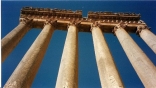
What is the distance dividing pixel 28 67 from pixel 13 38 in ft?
22.3

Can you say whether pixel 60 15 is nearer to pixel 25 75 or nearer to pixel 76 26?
pixel 76 26

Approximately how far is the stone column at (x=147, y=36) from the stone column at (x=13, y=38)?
15.2m

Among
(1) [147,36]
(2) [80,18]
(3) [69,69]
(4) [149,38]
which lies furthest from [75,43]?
(1) [147,36]

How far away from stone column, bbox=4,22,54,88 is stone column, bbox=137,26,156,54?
39.1ft

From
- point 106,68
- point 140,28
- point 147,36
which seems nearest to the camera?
point 106,68

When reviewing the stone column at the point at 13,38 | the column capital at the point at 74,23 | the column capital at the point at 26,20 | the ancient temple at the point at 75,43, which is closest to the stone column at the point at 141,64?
the ancient temple at the point at 75,43

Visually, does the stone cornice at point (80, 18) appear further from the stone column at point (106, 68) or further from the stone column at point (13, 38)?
the stone column at point (106, 68)

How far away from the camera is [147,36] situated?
25.2 metres

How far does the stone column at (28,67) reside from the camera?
14.6 meters

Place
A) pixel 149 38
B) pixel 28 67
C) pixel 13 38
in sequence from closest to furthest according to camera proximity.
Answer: pixel 28 67 < pixel 13 38 < pixel 149 38

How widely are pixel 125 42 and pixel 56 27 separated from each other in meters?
10.8

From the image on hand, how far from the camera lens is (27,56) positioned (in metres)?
19.0

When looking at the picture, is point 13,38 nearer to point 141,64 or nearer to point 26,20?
point 26,20

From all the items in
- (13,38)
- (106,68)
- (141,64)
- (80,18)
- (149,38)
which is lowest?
(106,68)
